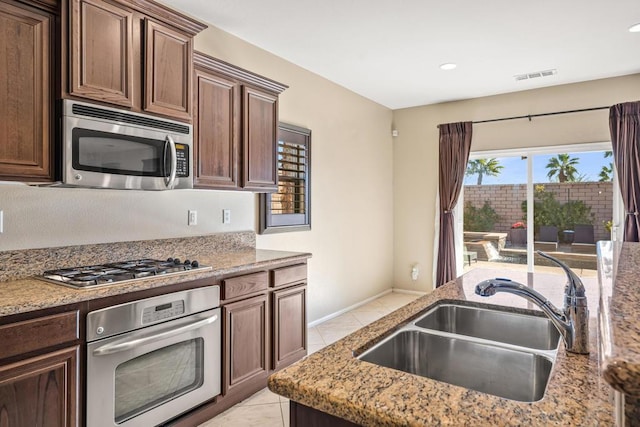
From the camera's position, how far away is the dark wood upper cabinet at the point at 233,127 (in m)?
2.72

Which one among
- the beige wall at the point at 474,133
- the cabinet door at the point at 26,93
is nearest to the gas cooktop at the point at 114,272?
the cabinet door at the point at 26,93

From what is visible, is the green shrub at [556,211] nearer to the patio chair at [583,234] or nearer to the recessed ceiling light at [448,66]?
the patio chair at [583,234]

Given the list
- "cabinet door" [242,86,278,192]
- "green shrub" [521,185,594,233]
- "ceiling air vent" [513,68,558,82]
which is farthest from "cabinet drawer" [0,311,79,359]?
"green shrub" [521,185,594,233]

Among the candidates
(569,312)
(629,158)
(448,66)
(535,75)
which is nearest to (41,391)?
(569,312)

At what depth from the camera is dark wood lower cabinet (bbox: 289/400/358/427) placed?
2.76 ft

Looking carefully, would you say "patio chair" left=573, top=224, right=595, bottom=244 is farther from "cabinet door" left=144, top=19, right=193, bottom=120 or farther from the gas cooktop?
"cabinet door" left=144, top=19, right=193, bottom=120

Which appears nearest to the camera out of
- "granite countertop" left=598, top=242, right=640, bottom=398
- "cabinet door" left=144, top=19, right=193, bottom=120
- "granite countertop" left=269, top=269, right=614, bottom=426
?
"granite countertop" left=598, top=242, right=640, bottom=398

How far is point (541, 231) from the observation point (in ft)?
16.1

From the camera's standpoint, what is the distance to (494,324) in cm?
158

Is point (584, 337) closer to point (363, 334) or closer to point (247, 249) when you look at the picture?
point (363, 334)

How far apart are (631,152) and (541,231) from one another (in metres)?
1.25

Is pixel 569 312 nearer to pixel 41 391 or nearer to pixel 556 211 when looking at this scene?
pixel 41 391

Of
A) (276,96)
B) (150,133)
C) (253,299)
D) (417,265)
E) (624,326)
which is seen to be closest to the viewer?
(624,326)

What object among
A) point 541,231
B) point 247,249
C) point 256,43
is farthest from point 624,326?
point 541,231
